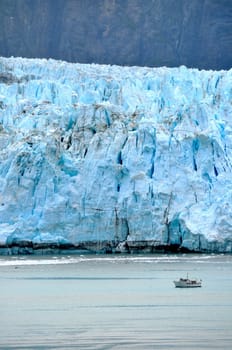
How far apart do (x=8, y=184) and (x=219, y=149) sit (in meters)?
7.79

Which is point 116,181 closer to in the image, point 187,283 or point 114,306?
point 187,283

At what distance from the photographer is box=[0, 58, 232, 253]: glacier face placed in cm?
4362

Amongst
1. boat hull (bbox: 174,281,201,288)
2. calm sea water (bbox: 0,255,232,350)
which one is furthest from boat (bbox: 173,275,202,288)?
calm sea water (bbox: 0,255,232,350)

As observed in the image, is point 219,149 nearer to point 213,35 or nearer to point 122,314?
point 122,314

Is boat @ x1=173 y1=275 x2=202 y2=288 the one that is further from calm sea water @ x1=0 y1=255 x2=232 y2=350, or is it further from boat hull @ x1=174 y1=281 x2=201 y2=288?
calm sea water @ x1=0 y1=255 x2=232 y2=350

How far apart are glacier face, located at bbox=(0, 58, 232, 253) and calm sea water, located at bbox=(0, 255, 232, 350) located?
113cm

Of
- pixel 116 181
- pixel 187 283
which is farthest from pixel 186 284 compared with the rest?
pixel 116 181

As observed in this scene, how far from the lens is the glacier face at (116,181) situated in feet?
143

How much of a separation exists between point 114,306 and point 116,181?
50.8 feet

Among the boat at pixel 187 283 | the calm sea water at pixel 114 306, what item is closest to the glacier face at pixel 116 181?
the calm sea water at pixel 114 306

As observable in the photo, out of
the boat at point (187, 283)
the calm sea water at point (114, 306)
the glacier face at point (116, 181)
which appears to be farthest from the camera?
the glacier face at point (116, 181)

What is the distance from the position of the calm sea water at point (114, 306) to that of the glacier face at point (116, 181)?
44.3 inches

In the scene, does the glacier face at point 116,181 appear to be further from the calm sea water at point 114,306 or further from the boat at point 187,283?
the boat at point 187,283

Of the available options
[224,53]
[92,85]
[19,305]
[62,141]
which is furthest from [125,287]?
[224,53]
